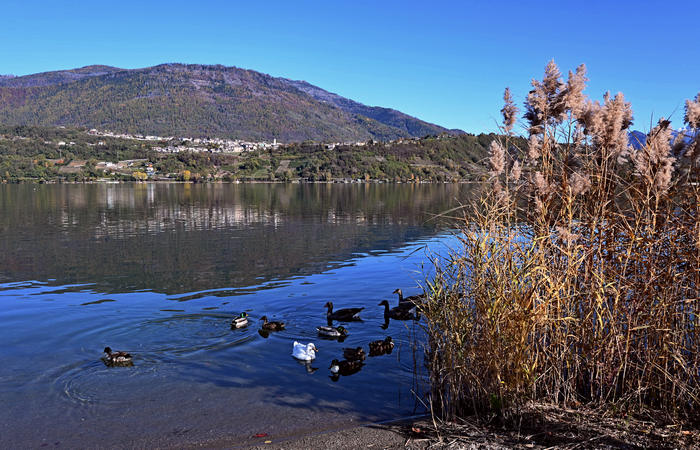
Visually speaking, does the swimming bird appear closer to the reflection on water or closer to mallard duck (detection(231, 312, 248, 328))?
mallard duck (detection(231, 312, 248, 328))

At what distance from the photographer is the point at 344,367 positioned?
10703 millimetres

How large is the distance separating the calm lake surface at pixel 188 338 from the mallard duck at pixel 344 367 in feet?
0.64

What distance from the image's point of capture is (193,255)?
26547 millimetres

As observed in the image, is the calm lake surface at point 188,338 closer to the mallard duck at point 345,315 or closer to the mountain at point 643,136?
the mallard duck at point 345,315

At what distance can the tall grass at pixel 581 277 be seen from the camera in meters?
6.48

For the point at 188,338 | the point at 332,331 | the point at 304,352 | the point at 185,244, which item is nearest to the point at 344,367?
the point at 304,352

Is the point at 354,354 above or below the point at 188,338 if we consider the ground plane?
above

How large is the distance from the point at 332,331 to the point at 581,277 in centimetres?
742

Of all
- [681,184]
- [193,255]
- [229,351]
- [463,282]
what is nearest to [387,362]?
[229,351]

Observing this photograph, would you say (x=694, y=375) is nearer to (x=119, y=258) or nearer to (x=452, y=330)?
(x=452, y=330)

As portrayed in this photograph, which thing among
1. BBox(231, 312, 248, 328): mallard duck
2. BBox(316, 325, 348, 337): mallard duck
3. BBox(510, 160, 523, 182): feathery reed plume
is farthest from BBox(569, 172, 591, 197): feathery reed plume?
BBox(231, 312, 248, 328): mallard duck

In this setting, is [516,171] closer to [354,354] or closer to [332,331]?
[354,354]

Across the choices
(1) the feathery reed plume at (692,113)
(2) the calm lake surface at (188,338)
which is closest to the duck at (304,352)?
(2) the calm lake surface at (188,338)

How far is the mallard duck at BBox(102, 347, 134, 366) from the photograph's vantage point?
10906mm
